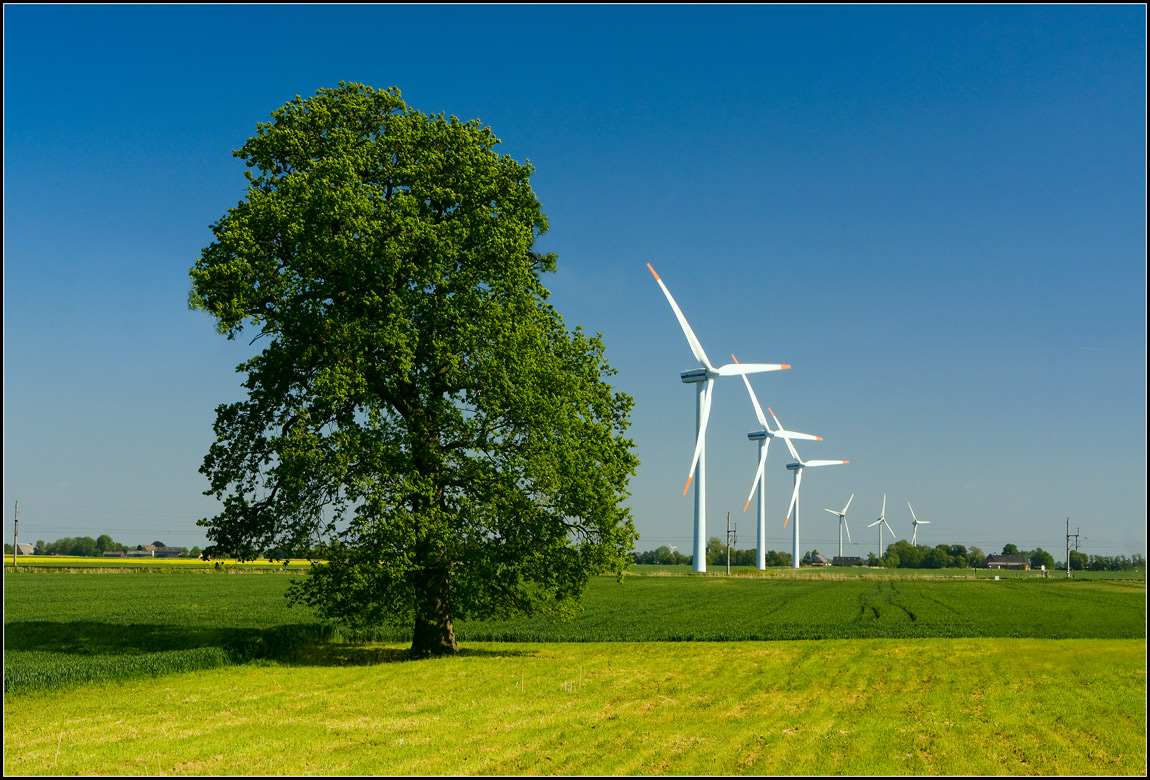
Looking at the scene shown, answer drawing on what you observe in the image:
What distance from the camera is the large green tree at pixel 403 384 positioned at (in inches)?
1177

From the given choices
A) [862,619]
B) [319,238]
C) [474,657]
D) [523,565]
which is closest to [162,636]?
[474,657]

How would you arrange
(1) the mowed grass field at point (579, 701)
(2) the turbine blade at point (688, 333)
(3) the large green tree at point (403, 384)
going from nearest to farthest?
(1) the mowed grass field at point (579, 701)
(3) the large green tree at point (403, 384)
(2) the turbine blade at point (688, 333)

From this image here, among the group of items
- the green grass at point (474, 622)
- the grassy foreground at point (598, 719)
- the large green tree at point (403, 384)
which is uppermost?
the large green tree at point (403, 384)

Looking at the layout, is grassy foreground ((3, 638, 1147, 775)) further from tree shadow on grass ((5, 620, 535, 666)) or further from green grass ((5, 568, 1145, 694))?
green grass ((5, 568, 1145, 694))

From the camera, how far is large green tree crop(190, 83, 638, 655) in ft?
98.1

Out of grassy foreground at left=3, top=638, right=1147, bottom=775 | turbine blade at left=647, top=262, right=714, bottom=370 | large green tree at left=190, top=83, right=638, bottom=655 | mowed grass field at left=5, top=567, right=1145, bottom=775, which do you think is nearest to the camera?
grassy foreground at left=3, top=638, right=1147, bottom=775

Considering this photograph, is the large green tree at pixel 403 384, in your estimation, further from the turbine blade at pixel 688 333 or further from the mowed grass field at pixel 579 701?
the turbine blade at pixel 688 333

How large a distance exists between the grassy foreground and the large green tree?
347 centimetres

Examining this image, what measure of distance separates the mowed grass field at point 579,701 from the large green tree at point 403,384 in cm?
341

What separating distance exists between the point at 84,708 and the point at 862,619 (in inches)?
1835

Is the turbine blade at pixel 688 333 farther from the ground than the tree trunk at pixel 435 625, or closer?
farther from the ground

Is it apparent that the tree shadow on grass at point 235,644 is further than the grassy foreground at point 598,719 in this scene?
Yes

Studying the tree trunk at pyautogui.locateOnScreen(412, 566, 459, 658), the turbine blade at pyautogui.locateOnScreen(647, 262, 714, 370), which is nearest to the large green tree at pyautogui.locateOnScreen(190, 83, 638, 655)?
the tree trunk at pyautogui.locateOnScreen(412, 566, 459, 658)

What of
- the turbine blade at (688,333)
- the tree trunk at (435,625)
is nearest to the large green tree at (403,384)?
the tree trunk at (435,625)
